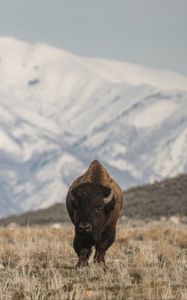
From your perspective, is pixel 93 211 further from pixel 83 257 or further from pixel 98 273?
pixel 98 273

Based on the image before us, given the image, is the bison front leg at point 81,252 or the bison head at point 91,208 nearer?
the bison head at point 91,208

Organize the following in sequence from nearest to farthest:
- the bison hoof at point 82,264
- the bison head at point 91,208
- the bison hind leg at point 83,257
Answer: the bison head at point 91,208 → the bison hoof at point 82,264 → the bison hind leg at point 83,257

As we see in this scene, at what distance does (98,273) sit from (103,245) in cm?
178

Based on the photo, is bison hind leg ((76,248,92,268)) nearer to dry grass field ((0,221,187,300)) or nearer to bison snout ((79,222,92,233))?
dry grass field ((0,221,187,300))

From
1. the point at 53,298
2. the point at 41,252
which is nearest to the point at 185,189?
the point at 41,252

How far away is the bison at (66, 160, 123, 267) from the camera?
14156 millimetres

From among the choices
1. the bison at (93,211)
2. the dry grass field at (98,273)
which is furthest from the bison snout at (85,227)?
the dry grass field at (98,273)

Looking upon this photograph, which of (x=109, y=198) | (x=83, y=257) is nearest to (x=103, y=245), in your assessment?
(x=83, y=257)

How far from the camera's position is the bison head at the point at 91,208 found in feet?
46.1

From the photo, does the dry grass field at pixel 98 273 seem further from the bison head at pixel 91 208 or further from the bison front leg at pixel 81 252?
the bison head at pixel 91 208

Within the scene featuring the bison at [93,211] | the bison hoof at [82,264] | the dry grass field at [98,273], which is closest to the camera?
the dry grass field at [98,273]

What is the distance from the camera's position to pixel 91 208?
1420cm

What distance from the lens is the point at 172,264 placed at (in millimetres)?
14445

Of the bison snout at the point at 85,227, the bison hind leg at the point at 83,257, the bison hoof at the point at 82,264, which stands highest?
the bison snout at the point at 85,227
